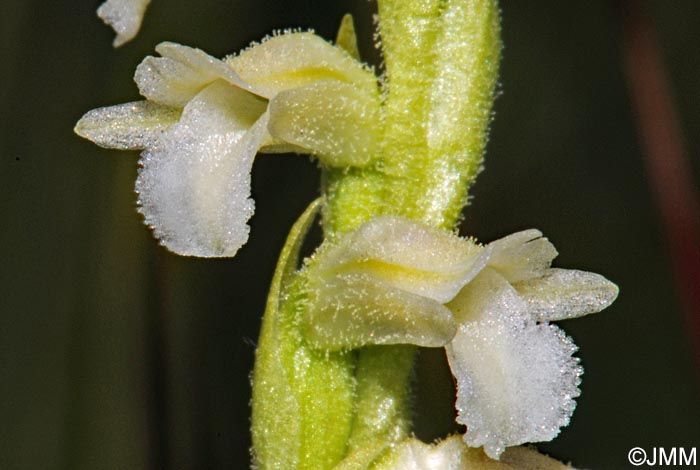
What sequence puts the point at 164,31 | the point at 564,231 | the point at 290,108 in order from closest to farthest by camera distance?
1. the point at 290,108
2. the point at 164,31
3. the point at 564,231

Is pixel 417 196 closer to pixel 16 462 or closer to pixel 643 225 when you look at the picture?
pixel 16 462

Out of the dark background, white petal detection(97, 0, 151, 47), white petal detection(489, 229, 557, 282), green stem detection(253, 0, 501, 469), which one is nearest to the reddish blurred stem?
the dark background

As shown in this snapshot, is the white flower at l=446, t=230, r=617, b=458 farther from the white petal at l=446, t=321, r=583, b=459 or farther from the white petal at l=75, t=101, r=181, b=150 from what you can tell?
the white petal at l=75, t=101, r=181, b=150

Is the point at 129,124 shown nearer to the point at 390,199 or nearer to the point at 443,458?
the point at 390,199

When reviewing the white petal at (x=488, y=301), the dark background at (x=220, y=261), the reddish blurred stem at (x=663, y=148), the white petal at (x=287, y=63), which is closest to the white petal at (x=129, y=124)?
the white petal at (x=287, y=63)

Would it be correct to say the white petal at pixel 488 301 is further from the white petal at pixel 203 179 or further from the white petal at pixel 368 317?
the white petal at pixel 203 179

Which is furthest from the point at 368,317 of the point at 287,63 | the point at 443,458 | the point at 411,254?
the point at 287,63

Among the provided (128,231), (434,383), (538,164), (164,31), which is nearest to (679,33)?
(538,164)
